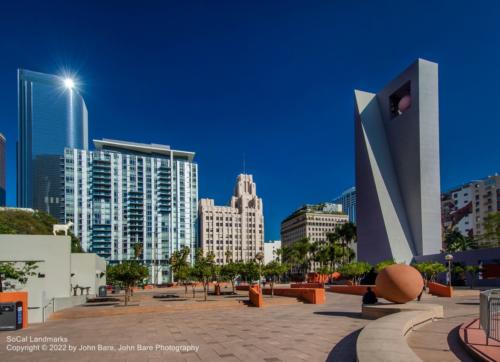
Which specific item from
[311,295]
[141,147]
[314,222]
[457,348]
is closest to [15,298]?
[457,348]

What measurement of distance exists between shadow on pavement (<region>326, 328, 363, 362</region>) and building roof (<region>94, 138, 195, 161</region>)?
14483 centimetres

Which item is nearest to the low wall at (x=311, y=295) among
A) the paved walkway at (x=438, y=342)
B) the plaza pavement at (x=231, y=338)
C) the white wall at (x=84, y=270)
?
the plaza pavement at (x=231, y=338)

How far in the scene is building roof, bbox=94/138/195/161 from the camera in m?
147

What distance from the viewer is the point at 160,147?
15388cm

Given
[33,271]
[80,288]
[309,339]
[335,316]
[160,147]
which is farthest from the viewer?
[160,147]

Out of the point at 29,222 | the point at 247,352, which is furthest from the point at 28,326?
the point at 29,222

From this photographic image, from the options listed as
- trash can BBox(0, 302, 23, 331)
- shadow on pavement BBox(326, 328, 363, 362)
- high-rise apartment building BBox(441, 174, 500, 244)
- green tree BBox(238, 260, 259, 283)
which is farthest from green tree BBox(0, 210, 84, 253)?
high-rise apartment building BBox(441, 174, 500, 244)

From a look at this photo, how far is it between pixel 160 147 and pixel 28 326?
13765cm

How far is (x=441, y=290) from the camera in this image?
32750mm

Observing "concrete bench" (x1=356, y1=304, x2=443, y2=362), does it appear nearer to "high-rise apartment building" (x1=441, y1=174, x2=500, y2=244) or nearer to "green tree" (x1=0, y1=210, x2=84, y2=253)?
"green tree" (x1=0, y1=210, x2=84, y2=253)

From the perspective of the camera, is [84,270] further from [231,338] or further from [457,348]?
[457,348]

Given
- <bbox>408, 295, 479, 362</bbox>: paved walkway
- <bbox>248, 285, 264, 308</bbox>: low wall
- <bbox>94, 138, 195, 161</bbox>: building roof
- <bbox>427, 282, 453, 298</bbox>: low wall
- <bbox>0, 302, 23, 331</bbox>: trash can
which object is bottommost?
<bbox>427, 282, 453, 298</bbox>: low wall

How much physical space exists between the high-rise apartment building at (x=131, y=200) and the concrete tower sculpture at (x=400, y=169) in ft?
276

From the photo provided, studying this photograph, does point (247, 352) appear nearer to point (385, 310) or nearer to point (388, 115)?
point (385, 310)
